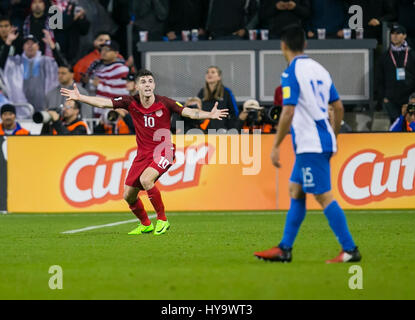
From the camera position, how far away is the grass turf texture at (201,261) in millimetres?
6617

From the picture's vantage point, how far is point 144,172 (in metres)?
11.3

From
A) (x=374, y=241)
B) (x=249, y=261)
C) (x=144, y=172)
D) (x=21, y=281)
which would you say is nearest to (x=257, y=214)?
(x=144, y=172)

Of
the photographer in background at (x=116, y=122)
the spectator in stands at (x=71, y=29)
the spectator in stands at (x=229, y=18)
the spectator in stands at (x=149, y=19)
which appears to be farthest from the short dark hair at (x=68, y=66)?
the spectator in stands at (x=229, y=18)

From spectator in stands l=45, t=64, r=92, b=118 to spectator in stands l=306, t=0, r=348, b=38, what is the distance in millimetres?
4473

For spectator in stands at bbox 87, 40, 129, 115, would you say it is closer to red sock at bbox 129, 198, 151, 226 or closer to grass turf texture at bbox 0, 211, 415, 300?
grass turf texture at bbox 0, 211, 415, 300

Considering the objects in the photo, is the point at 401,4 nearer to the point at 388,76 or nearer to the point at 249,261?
the point at 388,76

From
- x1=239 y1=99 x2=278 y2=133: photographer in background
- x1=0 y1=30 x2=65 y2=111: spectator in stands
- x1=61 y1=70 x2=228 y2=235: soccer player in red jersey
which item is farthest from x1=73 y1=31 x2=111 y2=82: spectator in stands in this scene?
x1=61 y1=70 x2=228 y2=235: soccer player in red jersey

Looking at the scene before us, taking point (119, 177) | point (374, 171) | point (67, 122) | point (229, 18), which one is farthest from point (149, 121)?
point (229, 18)

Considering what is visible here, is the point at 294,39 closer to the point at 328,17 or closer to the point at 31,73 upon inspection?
the point at 328,17

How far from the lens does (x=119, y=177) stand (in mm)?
14820

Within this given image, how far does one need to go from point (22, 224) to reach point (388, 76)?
752 cm

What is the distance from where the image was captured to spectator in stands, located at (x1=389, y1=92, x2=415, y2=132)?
1537 cm

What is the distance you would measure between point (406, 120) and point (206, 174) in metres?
3.45

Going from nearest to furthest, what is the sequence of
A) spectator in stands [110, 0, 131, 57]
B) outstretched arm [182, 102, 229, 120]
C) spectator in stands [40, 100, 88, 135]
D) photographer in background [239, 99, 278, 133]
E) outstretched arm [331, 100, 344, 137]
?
outstretched arm [331, 100, 344, 137]
outstretched arm [182, 102, 229, 120]
photographer in background [239, 99, 278, 133]
spectator in stands [40, 100, 88, 135]
spectator in stands [110, 0, 131, 57]
